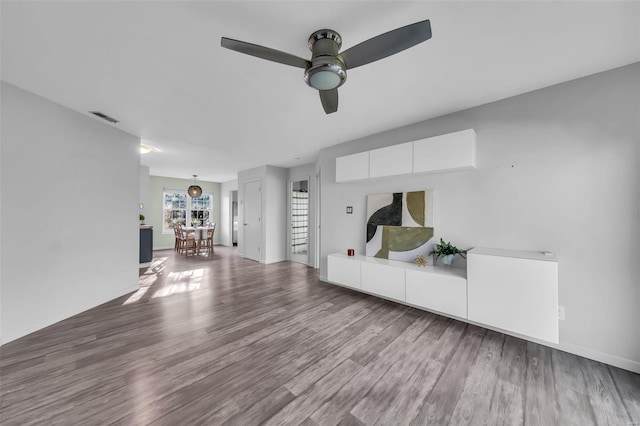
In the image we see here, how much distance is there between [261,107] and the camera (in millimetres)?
2662

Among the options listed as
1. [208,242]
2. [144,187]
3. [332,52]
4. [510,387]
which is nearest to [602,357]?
[510,387]

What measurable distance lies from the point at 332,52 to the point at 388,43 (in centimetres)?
39

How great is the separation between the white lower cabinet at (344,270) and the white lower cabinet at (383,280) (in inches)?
5.0

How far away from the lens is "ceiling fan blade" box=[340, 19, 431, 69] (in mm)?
1221

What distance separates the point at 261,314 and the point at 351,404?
167 centimetres

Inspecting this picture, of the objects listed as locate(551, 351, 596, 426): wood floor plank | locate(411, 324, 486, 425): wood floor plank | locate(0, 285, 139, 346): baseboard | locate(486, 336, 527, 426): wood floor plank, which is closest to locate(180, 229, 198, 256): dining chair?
locate(0, 285, 139, 346): baseboard

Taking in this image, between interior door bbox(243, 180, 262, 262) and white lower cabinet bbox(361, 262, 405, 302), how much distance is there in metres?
3.67

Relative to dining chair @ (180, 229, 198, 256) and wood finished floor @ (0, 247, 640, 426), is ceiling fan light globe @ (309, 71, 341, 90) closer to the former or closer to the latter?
wood finished floor @ (0, 247, 640, 426)

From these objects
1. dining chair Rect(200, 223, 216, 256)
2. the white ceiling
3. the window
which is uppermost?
the white ceiling

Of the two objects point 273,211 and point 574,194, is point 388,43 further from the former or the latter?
point 273,211

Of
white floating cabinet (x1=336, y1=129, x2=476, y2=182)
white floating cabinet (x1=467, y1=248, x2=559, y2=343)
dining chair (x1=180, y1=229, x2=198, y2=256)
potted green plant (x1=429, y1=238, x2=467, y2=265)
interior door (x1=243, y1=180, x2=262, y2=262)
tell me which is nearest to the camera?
white floating cabinet (x1=467, y1=248, x2=559, y2=343)

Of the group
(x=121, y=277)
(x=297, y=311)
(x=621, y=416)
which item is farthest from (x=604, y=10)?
(x=121, y=277)

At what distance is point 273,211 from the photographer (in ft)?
19.9

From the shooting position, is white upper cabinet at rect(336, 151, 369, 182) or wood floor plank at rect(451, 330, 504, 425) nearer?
wood floor plank at rect(451, 330, 504, 425)
